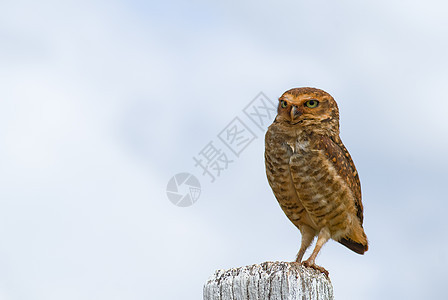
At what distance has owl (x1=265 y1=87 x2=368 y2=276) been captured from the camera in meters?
4.59

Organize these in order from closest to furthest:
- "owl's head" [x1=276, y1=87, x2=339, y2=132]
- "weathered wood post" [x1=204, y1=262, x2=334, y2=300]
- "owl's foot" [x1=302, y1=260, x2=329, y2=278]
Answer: "weathered wood post" [x1=204, y1=262, x2=334, y2=300]
"owl's foot" [x1=302, y1=260, x2=329, y2=278]
"owl's head" [x1=276, y1=87, x2=339, y2=132]

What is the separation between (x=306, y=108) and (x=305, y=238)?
1.14 meters

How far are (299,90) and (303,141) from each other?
0.45m

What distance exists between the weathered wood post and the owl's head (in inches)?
72.2

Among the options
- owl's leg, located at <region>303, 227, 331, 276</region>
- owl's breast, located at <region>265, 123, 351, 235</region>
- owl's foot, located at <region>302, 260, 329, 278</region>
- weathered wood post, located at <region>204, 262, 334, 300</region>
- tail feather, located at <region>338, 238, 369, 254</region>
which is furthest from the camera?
tail feather, located at <region>338, 238, 369, 254</region>

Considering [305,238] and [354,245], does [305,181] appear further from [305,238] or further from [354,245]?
[354,245]

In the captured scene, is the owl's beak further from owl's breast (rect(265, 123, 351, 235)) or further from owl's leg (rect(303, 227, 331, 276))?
owl's leg (rect(303, 227, 331, 276))

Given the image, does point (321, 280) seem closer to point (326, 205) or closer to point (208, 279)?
point (208, 279)

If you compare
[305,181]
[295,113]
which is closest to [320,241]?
[305,181]

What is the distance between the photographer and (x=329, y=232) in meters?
4.79

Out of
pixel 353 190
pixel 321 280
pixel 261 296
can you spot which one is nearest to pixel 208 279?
pixel 261 296

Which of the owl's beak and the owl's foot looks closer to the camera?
the owl's foot

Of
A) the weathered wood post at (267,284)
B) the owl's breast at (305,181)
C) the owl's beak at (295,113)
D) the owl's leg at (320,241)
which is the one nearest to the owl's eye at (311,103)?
the owl's beak at (295,113)

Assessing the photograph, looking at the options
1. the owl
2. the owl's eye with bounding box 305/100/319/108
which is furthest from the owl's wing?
the owl's eye with bounding box 305/100/319/108
